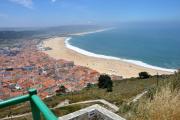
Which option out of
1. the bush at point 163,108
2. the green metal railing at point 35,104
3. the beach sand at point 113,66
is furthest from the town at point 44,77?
the green metal railing at point 35,104

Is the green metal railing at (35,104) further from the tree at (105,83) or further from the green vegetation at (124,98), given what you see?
the tree at (105,83)

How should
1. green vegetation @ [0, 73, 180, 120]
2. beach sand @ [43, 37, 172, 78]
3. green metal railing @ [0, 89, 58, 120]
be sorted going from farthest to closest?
beach sand @ [43, 37, 172, 78], green vegetation @ [0, 73, 180, 120], green metal railing @ [0, 89, 58, 120]

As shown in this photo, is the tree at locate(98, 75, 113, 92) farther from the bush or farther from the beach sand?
the bush

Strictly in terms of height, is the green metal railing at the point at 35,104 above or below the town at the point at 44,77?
above

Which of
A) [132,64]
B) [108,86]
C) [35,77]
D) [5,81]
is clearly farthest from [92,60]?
[108,86]

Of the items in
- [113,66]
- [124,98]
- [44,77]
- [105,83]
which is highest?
[124,98]

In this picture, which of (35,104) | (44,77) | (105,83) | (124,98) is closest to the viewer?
(35,104)

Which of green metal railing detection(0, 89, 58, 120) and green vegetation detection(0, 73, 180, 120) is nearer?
green metal railing detection(0, 89, 58, 120)

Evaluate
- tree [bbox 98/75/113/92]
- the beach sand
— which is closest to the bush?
tree [bbox 98/75/113/92]

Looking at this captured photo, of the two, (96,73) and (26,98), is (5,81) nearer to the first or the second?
(96,73)

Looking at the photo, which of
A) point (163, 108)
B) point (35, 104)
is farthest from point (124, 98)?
point (35, 104)

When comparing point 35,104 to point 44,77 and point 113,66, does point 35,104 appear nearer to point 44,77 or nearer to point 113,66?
point 44,77
